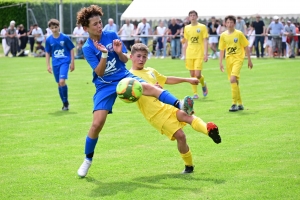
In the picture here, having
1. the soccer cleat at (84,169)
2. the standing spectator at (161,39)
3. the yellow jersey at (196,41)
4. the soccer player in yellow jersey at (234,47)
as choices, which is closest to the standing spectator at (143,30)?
the standing spectator at (161,39)

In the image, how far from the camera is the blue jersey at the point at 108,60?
7.91m

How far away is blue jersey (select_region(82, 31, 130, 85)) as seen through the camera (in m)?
7.91

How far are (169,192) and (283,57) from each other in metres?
26.5

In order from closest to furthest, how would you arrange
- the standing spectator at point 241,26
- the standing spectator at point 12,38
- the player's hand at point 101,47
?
the player's hand at point 101,47 → the standing spectator at point 241,26 → the standing spectator at point 12,38

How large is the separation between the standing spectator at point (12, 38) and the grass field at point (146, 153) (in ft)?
71.8

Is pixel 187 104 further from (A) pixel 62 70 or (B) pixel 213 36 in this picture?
(B) pixel 213 36

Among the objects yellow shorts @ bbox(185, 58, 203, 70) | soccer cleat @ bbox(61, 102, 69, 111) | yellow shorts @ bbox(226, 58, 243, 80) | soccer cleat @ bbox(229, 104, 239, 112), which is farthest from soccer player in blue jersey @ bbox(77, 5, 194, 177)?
yellow shorts @ bbox(185, 58, 203, 70)

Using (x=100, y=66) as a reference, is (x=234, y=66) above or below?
below

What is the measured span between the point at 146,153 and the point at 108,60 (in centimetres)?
204

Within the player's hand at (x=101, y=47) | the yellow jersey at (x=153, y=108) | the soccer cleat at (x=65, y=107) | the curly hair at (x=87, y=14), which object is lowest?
the soccer cleat at (x=65, y=107)

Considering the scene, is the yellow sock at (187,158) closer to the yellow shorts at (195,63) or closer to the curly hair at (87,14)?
the curly hair at (87,14)

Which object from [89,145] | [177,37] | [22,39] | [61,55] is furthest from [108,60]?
[22,39]

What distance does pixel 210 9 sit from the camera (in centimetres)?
3488

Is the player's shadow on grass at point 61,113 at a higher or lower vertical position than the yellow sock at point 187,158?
lower
